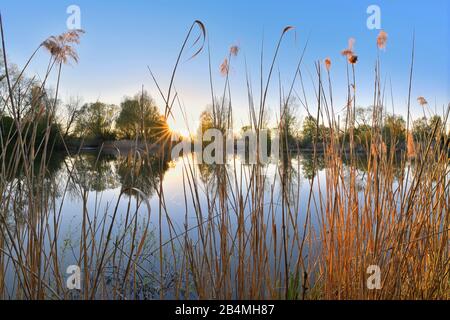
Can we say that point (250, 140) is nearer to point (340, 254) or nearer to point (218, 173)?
point (218, 173)

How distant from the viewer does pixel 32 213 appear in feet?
3.61

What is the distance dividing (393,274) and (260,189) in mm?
622

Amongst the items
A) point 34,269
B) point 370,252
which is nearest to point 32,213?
point 34,269

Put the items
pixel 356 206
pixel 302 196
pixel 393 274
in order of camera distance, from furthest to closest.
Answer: pixel 302 196 → pixel 356 206 → pixel 393 274

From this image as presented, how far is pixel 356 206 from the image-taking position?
1353 mm
